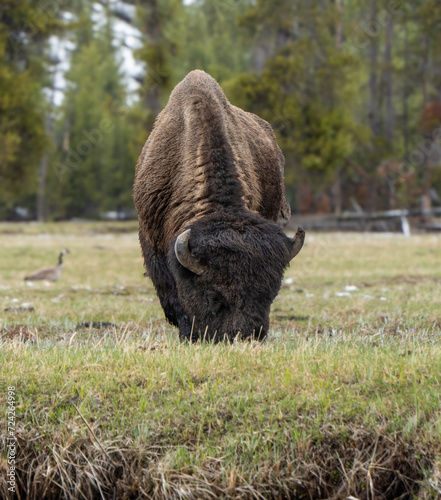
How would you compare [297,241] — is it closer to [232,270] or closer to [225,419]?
[232,270]

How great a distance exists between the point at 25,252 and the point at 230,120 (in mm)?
12294

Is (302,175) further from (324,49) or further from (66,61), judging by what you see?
(66,61)

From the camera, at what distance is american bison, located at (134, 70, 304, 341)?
5668mm

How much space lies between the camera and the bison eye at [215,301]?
577 cm

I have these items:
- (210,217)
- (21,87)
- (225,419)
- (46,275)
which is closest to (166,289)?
(210,217)

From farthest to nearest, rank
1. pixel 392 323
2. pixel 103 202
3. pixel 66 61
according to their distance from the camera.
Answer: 1. pixel 103 202
2. pixel 66 61
3. pixel 392 323

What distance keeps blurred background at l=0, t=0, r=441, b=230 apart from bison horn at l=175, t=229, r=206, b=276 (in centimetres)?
2075

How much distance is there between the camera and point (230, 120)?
7.88m

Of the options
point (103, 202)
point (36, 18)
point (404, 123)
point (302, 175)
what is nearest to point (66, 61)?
point (103, 202)

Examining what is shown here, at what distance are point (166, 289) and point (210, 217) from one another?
4.13 ft

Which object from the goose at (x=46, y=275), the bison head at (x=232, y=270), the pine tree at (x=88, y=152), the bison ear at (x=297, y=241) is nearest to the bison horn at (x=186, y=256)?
the bison head at (x=232, y=270)

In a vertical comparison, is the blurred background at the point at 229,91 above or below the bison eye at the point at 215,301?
above

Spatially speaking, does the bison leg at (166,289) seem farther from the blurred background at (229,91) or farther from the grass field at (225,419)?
the blurred background at (229,91)

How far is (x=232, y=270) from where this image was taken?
18.4 ft
